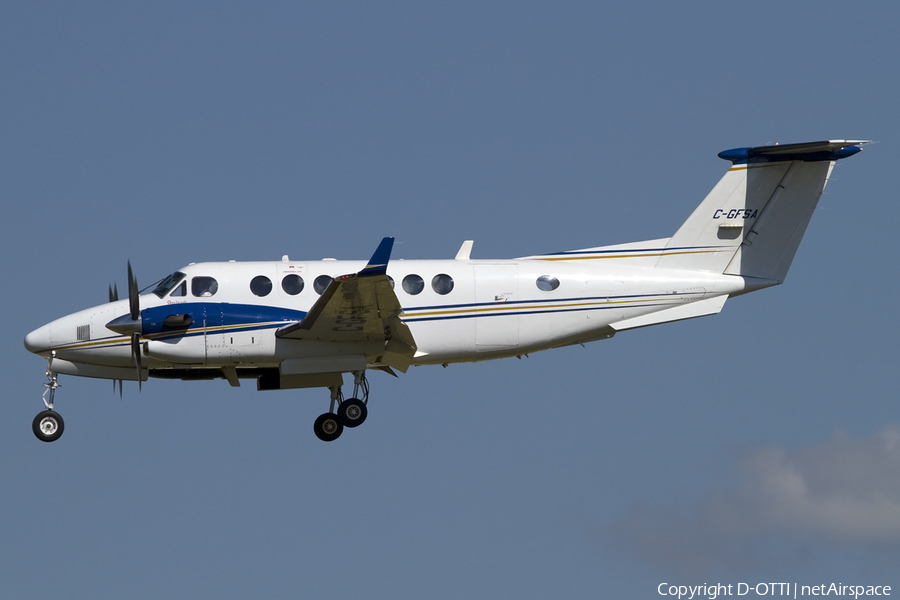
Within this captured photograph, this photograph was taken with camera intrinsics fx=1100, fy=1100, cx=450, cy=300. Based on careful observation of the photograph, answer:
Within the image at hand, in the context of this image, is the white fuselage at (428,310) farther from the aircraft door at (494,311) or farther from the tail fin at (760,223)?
the tail fin at (760,223)

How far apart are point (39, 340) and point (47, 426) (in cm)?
171

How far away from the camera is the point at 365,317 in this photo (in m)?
20.7

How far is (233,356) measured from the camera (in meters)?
21.5

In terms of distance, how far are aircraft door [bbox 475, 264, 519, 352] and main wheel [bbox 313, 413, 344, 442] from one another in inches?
133

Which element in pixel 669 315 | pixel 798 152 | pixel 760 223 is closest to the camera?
pixel 669 315

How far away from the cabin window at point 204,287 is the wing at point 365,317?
5.24ft

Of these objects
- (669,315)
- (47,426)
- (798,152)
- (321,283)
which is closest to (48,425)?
(47,426)

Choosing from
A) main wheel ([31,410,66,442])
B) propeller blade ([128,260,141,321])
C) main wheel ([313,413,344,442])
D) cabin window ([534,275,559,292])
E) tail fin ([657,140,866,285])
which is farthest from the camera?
tail fin ([657,140,866,285])

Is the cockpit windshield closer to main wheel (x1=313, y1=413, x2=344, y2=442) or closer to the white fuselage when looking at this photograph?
the white fuselage

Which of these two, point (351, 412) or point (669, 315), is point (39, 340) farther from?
point (669, 315)

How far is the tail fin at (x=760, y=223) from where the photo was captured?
23000 millimetres

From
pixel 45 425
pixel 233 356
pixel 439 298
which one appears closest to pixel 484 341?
Result: pixel 439 298

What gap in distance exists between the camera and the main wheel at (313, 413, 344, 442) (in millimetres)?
22734

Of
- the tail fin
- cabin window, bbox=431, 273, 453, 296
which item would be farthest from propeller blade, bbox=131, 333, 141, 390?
the tail fin
